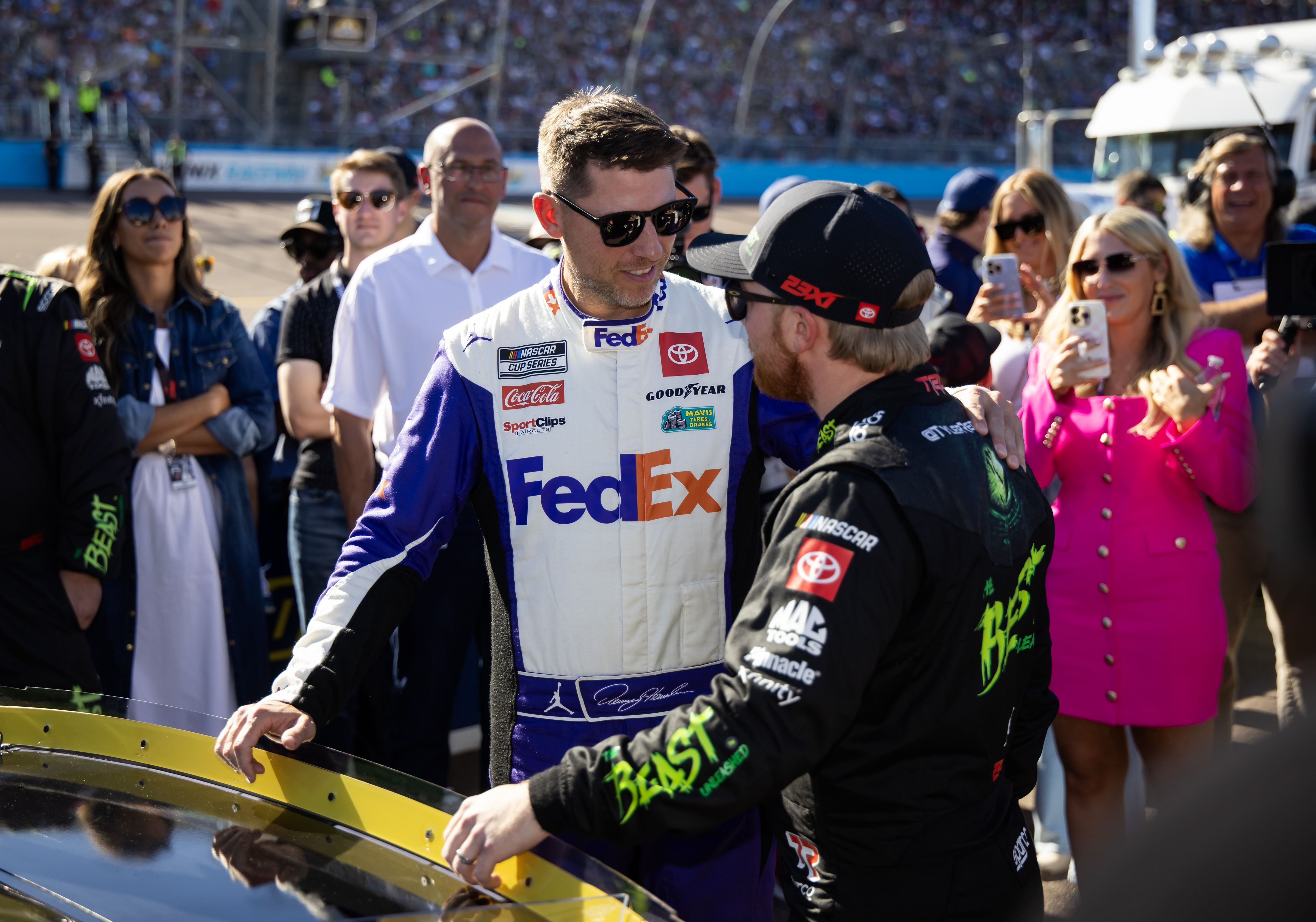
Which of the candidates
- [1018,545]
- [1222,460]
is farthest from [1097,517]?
[1018,545]

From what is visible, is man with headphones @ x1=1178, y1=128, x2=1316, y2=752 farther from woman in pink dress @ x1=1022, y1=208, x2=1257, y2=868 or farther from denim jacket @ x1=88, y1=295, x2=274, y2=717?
denim jacket @ x1=88, y1=295, x2=274, y2=717

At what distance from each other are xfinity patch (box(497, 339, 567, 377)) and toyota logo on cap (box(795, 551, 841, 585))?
0.78 metres

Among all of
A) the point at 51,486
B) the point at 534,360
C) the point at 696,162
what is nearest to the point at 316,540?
the point at 51,486

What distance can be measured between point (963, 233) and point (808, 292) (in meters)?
3.46

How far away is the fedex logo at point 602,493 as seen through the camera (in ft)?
6.86

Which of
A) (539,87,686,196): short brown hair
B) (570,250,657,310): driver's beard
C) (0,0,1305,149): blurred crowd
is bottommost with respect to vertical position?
(570,250,657,310): driver's beard

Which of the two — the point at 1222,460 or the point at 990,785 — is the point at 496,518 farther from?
the point at 1222,460

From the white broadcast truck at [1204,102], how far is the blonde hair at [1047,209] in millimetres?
7119

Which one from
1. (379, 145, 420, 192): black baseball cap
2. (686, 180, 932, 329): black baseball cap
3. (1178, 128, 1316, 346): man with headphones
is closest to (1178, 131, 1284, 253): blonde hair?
(1178, 128, 1316, 346): man with headphones

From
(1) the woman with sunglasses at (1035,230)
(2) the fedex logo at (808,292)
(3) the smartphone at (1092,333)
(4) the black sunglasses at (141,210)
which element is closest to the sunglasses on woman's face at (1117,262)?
(3) the smartphone at (1092,333)

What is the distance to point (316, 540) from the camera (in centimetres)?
380

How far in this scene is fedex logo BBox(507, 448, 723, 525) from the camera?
2.09m

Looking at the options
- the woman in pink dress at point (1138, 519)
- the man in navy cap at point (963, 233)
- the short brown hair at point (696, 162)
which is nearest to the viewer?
the woman in pink dress at point (1138, 519)
